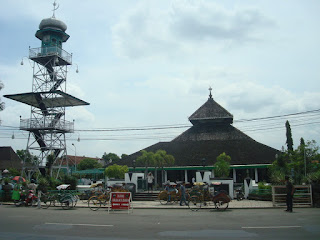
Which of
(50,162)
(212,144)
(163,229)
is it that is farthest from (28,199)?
(212,144)

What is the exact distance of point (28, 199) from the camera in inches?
737

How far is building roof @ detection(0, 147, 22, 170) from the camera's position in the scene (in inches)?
2000

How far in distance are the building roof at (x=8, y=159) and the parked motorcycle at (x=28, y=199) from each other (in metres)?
34.5

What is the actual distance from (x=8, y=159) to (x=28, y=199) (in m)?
38.1

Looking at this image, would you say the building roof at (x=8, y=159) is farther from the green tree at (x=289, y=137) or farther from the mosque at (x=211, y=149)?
the green tree at (x=289, y=137)

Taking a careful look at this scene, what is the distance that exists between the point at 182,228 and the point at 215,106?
33493mm

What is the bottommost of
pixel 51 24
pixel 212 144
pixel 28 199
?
pixel 28 199

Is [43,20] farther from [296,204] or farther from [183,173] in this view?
[296,204]

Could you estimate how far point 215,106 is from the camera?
42.3 m

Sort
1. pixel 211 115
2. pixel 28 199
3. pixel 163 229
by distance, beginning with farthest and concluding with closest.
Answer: pixel 211 115
pixel 28 199
pixel 163 229

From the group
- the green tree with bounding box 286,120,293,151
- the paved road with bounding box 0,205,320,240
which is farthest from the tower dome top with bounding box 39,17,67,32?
the green tree with bounding box 286,120,293,151

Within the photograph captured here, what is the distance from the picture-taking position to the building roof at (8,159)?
5079 centimetres

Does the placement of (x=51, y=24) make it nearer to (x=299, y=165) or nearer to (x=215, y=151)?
(x=215, y=151)

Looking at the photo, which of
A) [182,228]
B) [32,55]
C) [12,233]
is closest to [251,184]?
[182,228]
